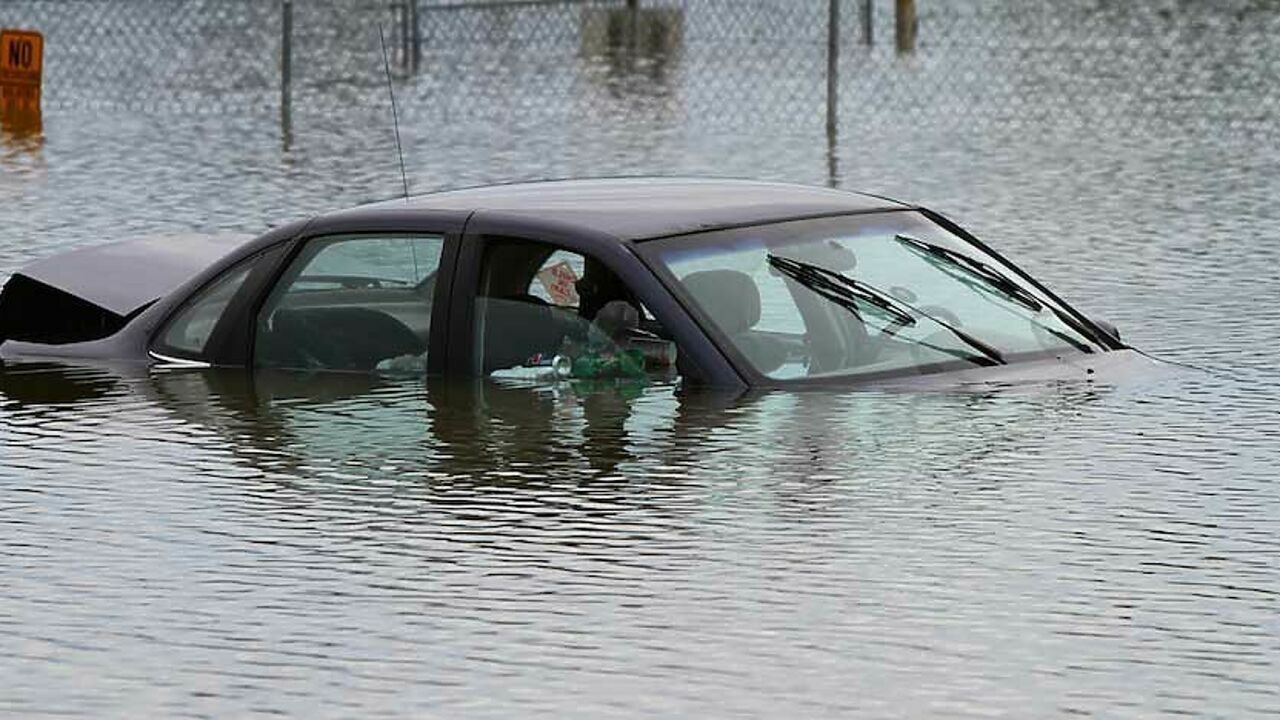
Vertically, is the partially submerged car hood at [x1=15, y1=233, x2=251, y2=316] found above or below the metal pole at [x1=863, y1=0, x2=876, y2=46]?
above

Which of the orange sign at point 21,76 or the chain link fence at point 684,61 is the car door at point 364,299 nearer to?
the chain link fence at point 684,61

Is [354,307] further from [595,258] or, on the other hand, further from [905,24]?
[905,24]

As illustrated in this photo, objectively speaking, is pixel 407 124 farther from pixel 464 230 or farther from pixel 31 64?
pixel 464 230

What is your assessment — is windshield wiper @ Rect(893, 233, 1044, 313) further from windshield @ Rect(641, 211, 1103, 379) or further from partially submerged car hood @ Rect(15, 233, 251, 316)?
partially submerged car hood @ Rect(15, 233, 251, 316)

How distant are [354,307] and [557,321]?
0.77 meters

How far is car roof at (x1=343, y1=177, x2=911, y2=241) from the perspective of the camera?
1141cm

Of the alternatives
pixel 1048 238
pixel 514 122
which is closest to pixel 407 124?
pixel 514 122

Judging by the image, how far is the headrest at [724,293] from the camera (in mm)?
11188

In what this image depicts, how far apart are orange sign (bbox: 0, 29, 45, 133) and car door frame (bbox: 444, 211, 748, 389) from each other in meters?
18.0

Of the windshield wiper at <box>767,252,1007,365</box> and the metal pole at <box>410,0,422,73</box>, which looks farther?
the metal pole at <box>410,0,422,73</box>

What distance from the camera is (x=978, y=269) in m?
11.8

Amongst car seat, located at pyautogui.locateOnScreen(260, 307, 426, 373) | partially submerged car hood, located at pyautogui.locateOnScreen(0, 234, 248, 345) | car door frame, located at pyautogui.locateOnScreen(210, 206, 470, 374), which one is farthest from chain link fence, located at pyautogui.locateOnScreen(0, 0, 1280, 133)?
car seat, located at pyautogui.locateOnScreen(260, 307, 426, 373)

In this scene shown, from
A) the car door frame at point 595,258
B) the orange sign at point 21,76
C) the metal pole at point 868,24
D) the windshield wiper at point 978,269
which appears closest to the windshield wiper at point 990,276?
the windshield wiper at point 978,269

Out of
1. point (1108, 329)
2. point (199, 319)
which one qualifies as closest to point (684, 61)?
point (199, 319)
